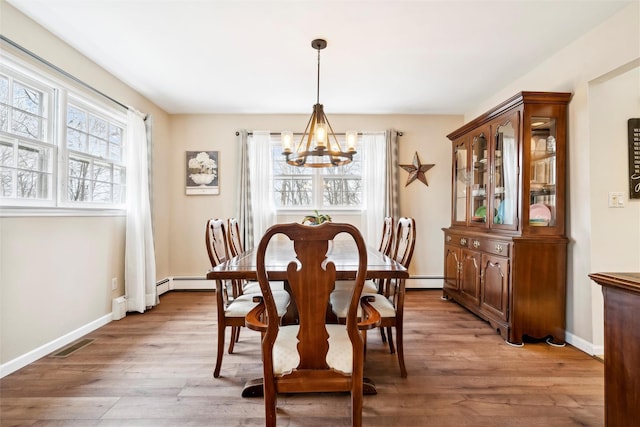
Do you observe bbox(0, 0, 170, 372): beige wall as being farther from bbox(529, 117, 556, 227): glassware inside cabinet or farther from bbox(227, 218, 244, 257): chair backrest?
bbox(529, 117, 556, 227): glassware inside cabinet

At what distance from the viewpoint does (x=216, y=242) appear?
2158 millimetres

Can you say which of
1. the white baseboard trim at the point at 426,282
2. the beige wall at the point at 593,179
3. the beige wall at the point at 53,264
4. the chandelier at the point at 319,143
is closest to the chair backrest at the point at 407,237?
the chandelier at the point at 319,143

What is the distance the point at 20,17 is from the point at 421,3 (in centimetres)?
271

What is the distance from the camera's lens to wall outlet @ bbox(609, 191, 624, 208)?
87.4 inches

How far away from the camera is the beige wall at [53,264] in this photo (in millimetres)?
1936

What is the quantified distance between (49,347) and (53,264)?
0.62 m

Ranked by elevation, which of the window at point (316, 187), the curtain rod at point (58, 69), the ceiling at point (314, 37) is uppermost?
the ceiling at point (314, 37)

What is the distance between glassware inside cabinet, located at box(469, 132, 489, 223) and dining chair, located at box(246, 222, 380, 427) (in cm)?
232

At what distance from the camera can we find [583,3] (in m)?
1.92

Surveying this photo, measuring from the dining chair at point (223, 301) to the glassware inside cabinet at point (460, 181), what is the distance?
7.79 feet

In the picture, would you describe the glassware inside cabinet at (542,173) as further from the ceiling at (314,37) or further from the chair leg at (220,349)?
the chair leg at (220,349)

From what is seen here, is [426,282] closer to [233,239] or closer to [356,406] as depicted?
[233,239]

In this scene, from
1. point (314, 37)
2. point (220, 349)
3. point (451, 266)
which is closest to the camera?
point (220, 349)

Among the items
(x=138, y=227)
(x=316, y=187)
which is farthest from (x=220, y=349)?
(x=316, y=187)
